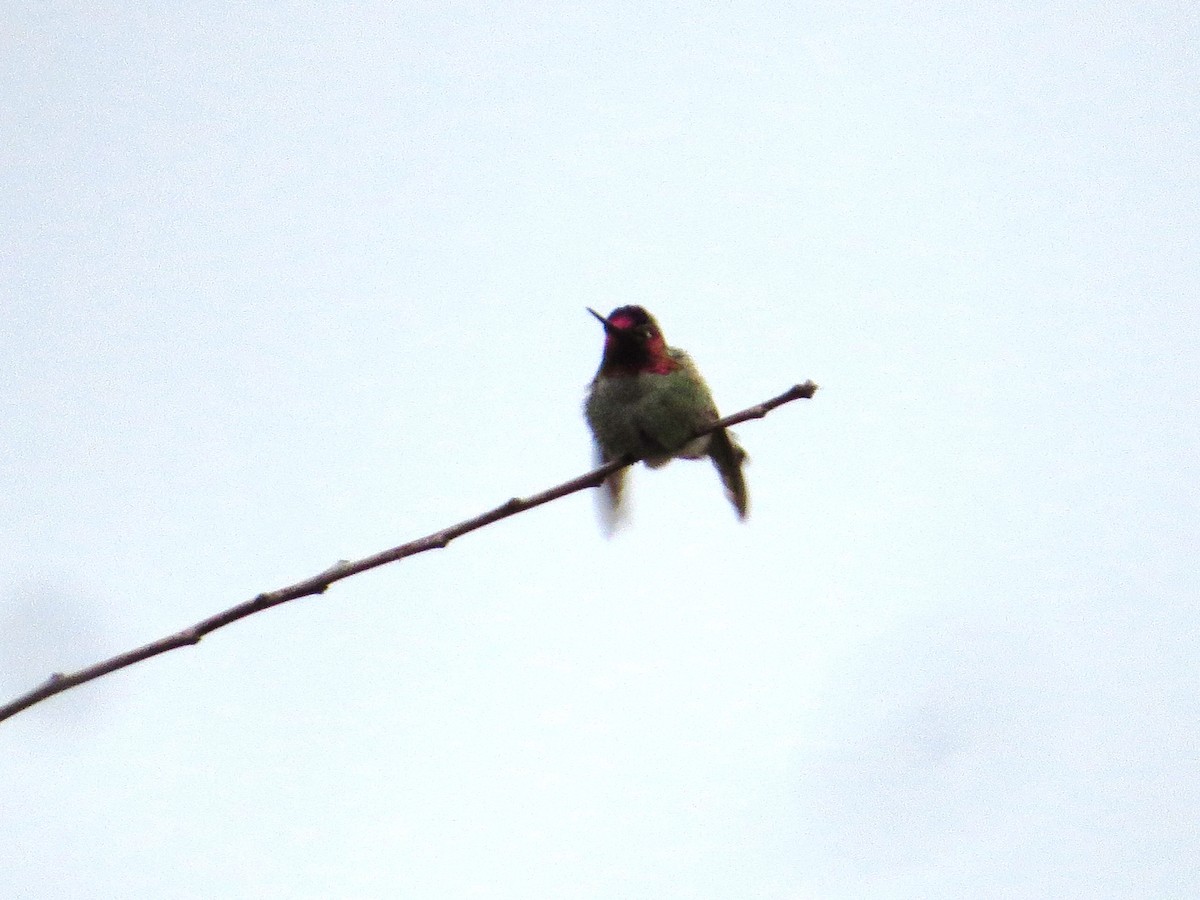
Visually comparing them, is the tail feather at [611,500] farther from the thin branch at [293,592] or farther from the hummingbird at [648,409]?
the thin branch at [293,592]

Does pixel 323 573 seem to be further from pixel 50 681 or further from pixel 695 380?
pixel 695 380

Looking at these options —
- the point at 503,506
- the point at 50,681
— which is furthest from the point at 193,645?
the point at 503,506

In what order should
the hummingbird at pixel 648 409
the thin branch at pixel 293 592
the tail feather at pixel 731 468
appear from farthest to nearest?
1. the tail feather at pixel 731 468
2. the hummingbird at pixel 648 409
3. the thin branch at pixel 293 592

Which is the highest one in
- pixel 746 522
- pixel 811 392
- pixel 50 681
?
pixel 746 522

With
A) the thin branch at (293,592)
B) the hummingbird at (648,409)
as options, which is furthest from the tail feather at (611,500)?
the thin branch at (293,592)

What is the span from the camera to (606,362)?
6531 mm

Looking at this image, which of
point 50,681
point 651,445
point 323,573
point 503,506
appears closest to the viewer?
point 50,681

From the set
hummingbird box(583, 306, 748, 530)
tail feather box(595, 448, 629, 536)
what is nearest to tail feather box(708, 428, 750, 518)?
hummingbird box(583, 306, 748, 530)

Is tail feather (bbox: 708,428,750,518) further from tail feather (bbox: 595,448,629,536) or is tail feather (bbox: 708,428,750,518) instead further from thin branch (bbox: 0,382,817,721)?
thin branch (bbox: 0,382,817,721)

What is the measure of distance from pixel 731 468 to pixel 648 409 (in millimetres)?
729

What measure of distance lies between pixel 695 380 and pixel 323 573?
148 inches

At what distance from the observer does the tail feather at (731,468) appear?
648cm

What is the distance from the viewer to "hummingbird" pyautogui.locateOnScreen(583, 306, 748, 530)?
236 inches

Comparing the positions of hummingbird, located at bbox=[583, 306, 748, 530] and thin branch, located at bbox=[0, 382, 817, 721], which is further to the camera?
hummingbird, located at bbox=[583, 306, 748, 530]
